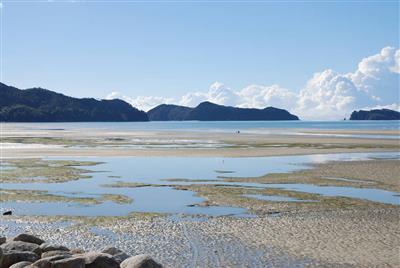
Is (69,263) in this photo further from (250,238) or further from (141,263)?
(250,238)

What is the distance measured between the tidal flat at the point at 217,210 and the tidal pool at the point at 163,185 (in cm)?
8

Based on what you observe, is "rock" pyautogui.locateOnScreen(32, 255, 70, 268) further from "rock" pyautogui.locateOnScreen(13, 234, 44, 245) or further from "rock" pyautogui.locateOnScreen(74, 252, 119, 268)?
"rock" pyautogui.locateOnScreen(13, 234, 44, 245)

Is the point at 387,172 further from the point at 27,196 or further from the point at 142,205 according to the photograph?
the point at 27,196

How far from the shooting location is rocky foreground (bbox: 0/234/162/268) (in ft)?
41.3

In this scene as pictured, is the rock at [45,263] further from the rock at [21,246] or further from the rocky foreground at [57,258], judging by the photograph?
the rock at [21,246]

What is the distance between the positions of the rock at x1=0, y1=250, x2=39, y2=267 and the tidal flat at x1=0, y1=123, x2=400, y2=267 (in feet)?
14.0

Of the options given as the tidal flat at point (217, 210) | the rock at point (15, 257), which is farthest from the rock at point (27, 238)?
the tidal flat at point (217, 210)

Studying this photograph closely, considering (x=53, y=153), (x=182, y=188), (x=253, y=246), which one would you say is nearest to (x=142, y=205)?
(x=182, y=188)

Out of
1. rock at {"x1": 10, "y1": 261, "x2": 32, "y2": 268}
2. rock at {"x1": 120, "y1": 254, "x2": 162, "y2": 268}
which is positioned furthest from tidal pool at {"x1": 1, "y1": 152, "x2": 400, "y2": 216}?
rock at {"x1": 120, "y1": 254, "x2": 162, "y2": 268}

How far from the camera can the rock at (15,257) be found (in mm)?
13523

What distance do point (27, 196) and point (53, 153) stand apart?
29.6m

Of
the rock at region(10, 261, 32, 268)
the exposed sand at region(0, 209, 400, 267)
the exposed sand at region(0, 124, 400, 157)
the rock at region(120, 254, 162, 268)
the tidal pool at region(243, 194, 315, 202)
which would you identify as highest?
the rock at region(120, 254, 162, 268)

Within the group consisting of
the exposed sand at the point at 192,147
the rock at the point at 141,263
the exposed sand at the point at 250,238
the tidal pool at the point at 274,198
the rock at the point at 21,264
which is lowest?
the exposed sand at the point at 250,238

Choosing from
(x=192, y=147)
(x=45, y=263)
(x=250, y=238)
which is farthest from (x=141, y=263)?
(x=192, y=147)
